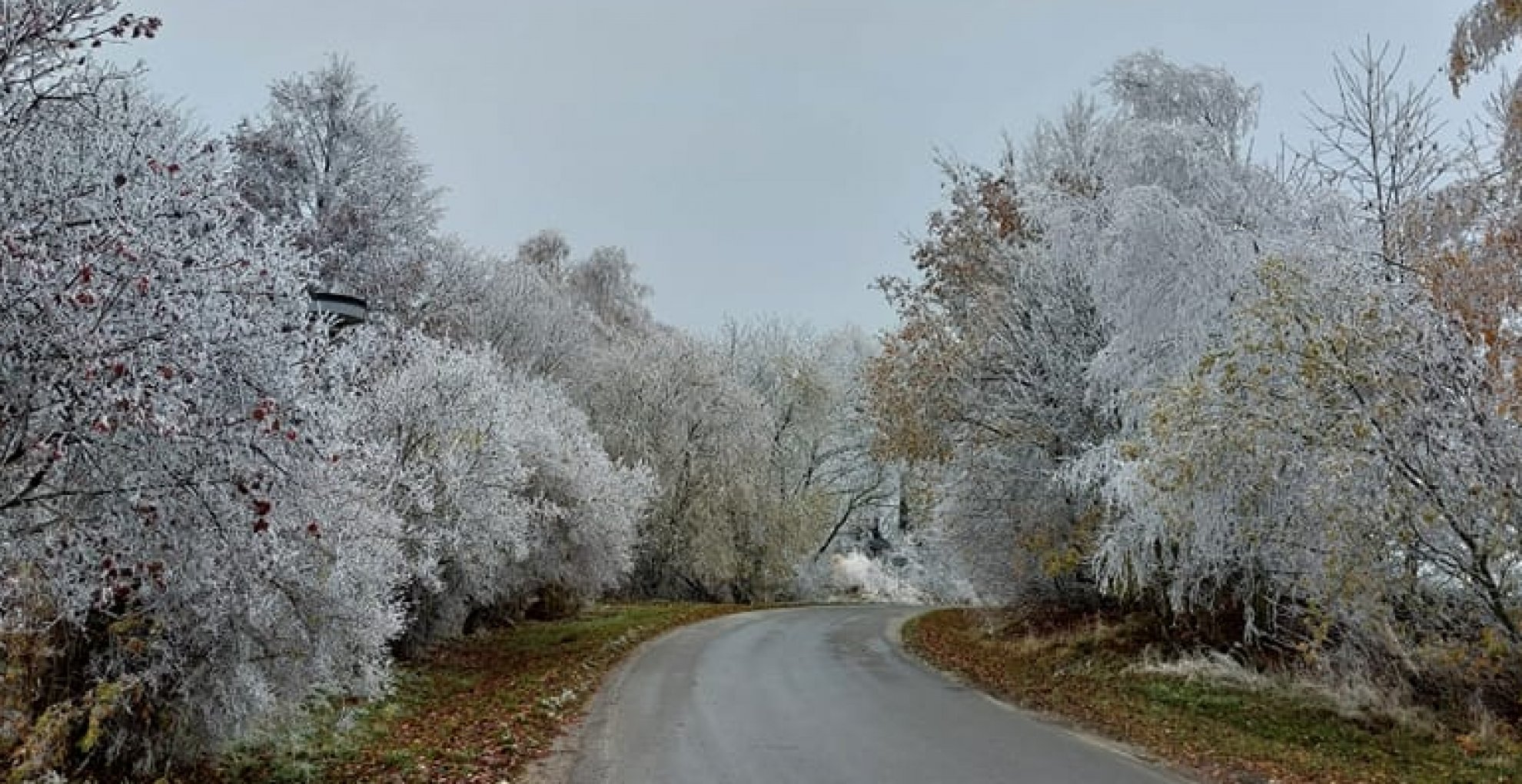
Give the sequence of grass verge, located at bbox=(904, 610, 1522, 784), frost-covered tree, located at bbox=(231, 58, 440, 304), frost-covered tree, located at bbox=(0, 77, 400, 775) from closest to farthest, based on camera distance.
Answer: frost-covered tree, located at bbox=(0, 77, 400, 775), grass verge, located at bbox=(904, 610, 1522, 784), frost-covered tree, located at bbox=(231, 58, 440, 304)

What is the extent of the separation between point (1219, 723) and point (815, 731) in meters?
4.16

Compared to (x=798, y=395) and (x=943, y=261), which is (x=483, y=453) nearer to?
(x=943, y=261)

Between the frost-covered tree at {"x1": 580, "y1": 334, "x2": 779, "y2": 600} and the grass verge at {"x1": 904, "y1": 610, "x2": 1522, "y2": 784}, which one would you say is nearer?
the grass verge at {"x1": 904, "y1": 610, "x2": 1522, "y2": 784}

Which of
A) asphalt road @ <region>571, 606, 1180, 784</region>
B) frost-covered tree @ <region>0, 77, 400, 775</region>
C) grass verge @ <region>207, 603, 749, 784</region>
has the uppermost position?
frost-covered tree @ <region>0, 77, 400, 775</region>

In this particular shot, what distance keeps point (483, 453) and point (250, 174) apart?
8.12 metres

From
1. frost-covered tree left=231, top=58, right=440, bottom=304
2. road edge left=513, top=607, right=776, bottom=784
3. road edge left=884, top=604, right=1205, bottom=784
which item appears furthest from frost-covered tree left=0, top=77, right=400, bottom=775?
frost-covered tree left=231, top=58, right=440, bottom=304

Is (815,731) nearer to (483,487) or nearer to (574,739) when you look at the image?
(574,739)

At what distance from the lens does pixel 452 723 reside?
11469 millimetres

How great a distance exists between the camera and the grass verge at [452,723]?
29.5 ft

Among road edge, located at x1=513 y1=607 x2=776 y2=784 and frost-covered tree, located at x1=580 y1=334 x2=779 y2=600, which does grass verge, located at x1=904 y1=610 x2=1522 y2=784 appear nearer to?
road edge, located at x1=513 y1=607 x2=776 y2=784

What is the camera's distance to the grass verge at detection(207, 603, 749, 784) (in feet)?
29.5

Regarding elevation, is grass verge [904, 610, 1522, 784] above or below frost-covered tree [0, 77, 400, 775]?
below

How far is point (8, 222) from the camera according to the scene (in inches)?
189

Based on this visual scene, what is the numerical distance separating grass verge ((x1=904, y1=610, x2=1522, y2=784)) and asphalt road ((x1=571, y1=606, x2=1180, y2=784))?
0.70 metres
